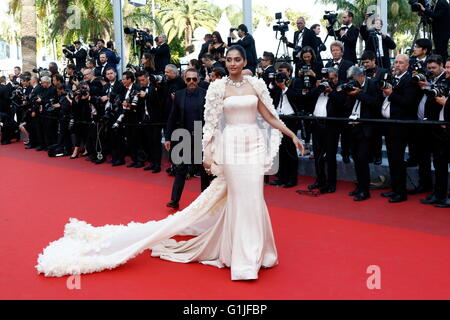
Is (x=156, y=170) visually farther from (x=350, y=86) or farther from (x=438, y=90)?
(x=438, y=90)

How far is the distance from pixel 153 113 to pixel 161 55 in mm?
2653

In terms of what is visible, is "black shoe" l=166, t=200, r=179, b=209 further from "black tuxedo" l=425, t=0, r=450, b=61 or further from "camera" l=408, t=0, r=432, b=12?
"black tuxedo" l=425, t=0, r=450, b=61

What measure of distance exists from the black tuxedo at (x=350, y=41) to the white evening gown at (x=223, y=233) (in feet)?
17.8

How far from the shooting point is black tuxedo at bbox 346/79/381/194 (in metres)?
7.23

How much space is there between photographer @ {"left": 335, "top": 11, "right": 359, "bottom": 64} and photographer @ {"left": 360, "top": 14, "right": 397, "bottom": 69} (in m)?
0.15

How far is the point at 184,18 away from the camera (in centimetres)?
4088

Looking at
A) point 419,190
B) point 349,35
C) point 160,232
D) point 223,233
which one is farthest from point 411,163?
point 160,232

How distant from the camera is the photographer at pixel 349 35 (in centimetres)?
966

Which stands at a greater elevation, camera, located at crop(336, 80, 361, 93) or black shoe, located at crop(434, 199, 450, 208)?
camera, located at crop(336, 80, 361, 93)

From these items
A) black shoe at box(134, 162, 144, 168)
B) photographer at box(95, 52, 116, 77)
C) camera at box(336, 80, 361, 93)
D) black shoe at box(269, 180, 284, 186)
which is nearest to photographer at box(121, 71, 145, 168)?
black shoe at box(134, 162, 144, 168)

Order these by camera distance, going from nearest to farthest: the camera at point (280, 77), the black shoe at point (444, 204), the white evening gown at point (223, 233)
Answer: the white evening gown at point (223, 233)
the black shoe at point (444, 204)
the camera at point (280, 77)

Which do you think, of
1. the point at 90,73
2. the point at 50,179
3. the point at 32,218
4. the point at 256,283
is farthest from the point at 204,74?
the point at 256,283

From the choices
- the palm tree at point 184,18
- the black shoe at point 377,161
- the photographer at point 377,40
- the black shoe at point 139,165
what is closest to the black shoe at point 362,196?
the black shoe at point 377,161

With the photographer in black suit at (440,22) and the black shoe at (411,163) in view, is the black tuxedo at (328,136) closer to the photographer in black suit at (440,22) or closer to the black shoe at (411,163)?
the black shoe at (411,163)
